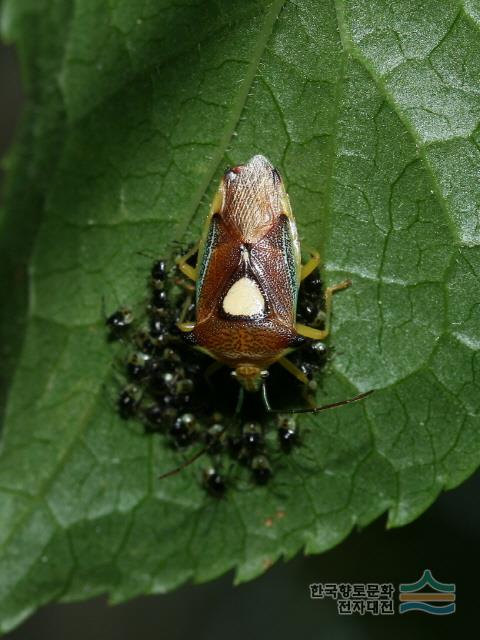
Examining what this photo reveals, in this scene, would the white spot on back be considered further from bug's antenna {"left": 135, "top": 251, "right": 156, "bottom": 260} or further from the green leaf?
bug's antenna {"left": 135, "top": 251, "right": 156, "bottom": 260}

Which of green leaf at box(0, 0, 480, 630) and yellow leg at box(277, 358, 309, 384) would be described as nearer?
green leaf at box(0, 0, 480, 630)

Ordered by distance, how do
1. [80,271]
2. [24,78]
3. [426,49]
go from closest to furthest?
1. [426,49]
2. [24,78]
3. [80,271]

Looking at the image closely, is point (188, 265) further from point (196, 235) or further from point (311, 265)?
point (311, 265)

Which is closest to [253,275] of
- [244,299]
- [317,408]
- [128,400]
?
[244,299]

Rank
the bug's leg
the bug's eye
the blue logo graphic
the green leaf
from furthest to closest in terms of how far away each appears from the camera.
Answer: the blue logo graphic < the bug's leg < the bug's eye < the green leaf

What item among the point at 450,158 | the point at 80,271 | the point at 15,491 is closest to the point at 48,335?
the point at 80,271

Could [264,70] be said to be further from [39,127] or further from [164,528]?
[164,528]

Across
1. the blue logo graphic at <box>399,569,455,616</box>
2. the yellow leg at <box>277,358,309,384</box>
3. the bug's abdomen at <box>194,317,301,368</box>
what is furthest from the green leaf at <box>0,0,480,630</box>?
the blue logo graphic at <box>399,569,455,616</box>
